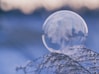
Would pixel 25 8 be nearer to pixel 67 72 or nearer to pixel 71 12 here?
pixel 71 12

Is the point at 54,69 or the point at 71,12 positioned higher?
the point at 71,12

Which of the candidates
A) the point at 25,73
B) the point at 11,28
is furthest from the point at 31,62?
the point at 11,28

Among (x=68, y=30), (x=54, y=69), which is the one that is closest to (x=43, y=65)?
(x=54, y=69)

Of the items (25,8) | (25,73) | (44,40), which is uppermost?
(25,8)

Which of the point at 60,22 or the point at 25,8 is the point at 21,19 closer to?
the point at 25,8

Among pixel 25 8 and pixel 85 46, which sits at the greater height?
pixel 25 8

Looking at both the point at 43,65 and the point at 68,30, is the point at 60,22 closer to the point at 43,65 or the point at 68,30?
the point at 68,30
